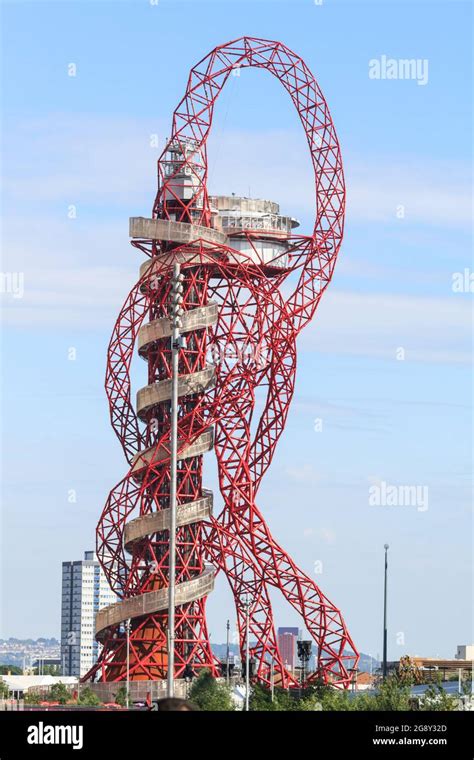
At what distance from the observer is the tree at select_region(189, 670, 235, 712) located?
86875 mm

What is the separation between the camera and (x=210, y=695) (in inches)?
3556

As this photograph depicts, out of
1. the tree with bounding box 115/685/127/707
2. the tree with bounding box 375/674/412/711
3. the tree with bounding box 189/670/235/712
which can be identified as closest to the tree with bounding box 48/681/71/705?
the tree with bounding box 115/685/127/707

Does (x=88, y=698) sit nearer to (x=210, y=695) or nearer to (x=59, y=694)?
(x=59, y=694)

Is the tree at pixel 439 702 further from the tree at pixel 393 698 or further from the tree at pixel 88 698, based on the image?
the tree at pixel 88 698

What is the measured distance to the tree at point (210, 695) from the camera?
3420 inches

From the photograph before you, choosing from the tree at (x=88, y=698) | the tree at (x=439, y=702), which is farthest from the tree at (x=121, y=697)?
the tree at (x=439, y=702)

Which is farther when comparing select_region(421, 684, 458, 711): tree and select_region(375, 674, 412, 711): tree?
select_region(375, 674, 412, 711): tree

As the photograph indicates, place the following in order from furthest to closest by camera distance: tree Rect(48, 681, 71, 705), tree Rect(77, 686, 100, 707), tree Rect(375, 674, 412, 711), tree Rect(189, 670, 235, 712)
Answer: tree Rect(48, 681, 71, 705), tree Rect(77, 686, 100, 707), tree Rect(189, 670, 235, 712), tree Rect(375, 674, 412, 711)

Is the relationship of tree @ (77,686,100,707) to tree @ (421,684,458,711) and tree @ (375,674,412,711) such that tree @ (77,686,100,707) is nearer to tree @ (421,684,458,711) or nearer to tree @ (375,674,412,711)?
tree @ (375,674,412,711)

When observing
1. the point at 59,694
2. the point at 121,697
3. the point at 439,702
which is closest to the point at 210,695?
the point at 121,697

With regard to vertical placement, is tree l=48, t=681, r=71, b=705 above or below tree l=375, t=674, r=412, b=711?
below
